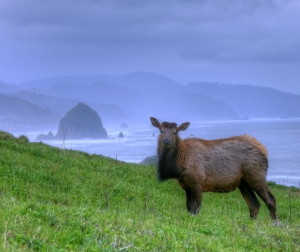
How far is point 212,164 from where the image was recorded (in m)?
17.7

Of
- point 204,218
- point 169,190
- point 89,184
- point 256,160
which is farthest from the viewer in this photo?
point 169,190

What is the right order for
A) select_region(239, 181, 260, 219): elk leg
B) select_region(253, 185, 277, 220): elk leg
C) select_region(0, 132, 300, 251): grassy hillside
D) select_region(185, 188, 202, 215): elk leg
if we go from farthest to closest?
1. select_region(239, 181, 260, 219): elk leg
2. select_region(253, 185, 277, 220): elk leg
3. select_region(185, 188, 202, 215): elk leg
4. select_region(0, 132, 300, 251): grassy hillside

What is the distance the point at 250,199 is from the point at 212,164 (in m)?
2.12

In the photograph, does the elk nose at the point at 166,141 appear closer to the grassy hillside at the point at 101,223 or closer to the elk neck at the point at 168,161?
the elk neck at the point at 168,161

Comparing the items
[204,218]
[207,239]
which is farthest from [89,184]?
[207,239]

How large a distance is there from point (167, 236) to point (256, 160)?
9437 millimetres

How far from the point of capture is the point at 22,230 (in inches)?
316

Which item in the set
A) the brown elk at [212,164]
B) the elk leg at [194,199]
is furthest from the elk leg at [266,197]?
the elk leg at [194,199]

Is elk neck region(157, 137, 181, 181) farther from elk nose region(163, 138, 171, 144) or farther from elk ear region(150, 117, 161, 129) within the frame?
elk ear region(150, 117, 161, 129)

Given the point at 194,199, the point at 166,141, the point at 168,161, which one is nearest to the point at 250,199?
the point at 194,199

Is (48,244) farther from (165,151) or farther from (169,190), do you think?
(169,190)

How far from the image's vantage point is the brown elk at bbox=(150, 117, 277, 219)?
17.1 m

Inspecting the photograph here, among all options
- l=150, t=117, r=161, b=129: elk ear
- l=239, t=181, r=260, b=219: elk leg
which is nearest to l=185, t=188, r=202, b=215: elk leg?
l=239, t=181, r=260, b=219: elk leg

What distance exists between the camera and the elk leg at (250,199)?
18.2 meters
